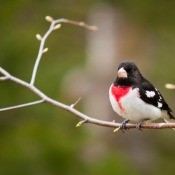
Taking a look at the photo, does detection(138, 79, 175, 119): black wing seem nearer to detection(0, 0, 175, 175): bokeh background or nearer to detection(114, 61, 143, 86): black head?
detection(114, 61, 143, 86): black head

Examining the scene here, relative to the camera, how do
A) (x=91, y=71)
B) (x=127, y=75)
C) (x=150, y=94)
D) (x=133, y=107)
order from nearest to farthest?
(x=133, y=107), (x=127, y=75), (x=150, y=94), (x=91, y=71)

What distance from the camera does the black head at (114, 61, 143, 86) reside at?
7.00m

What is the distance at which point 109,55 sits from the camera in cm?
1533

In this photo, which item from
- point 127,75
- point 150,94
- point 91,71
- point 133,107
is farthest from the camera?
point 91,71

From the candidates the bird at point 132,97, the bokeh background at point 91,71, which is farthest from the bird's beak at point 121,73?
the bokeh background at point 91,71

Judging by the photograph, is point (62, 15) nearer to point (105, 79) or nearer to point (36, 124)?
point (105, 79)

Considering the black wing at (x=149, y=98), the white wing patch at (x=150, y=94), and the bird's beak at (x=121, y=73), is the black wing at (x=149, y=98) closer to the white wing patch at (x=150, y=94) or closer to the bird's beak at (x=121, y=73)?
the white wing patch at (x=150, y=94)

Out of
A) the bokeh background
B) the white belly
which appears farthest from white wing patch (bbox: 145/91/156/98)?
the bokeh background

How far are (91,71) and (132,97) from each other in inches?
311

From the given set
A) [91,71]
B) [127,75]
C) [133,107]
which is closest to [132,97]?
[133,107]

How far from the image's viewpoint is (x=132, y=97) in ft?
22.8

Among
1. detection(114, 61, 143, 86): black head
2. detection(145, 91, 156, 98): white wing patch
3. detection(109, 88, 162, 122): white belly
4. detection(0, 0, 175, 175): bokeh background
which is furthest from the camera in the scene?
detection(0, 0, 175, 175): bokeh background

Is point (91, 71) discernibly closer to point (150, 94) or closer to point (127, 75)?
point (150, 94)

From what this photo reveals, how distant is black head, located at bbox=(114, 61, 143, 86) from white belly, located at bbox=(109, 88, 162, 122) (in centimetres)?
12
